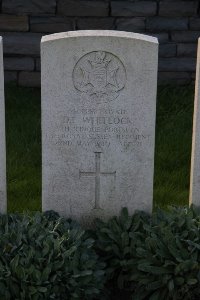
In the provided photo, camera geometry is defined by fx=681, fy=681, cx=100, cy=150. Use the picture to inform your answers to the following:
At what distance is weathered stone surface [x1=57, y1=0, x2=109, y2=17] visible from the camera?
6992 mm

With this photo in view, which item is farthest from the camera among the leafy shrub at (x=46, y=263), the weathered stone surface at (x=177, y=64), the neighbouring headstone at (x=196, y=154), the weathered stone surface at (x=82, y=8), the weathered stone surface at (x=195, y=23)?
the weathered stone surface at (x=177, y=64)

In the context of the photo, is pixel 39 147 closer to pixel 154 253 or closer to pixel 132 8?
pixel 132 8

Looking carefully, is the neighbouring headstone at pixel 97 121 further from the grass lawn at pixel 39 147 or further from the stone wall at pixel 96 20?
the stone wall at pixel 96 20

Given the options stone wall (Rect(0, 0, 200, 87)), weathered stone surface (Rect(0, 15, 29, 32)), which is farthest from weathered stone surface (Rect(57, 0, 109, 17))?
weathered stone surface (Rect(0, 15, 29, 32))

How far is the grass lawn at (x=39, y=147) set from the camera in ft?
16.8

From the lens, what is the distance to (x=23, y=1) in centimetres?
701

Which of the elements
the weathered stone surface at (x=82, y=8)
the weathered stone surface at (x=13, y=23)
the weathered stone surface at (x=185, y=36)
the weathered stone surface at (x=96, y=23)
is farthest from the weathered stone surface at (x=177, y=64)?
the weathered stone surface at (x=13, y=23)

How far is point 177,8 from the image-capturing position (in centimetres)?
707

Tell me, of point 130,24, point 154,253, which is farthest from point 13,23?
point 154,253

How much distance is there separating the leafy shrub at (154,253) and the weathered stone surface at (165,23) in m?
3.39

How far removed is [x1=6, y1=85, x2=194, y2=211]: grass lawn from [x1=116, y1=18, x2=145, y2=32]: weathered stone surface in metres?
0.71

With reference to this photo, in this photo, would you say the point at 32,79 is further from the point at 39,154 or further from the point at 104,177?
the point at 104,177

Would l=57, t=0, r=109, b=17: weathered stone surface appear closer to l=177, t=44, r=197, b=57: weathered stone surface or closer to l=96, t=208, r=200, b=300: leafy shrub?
l=177, t=44, r=197, b=57: weathered stone surface

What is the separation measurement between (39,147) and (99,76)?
2.11 m
